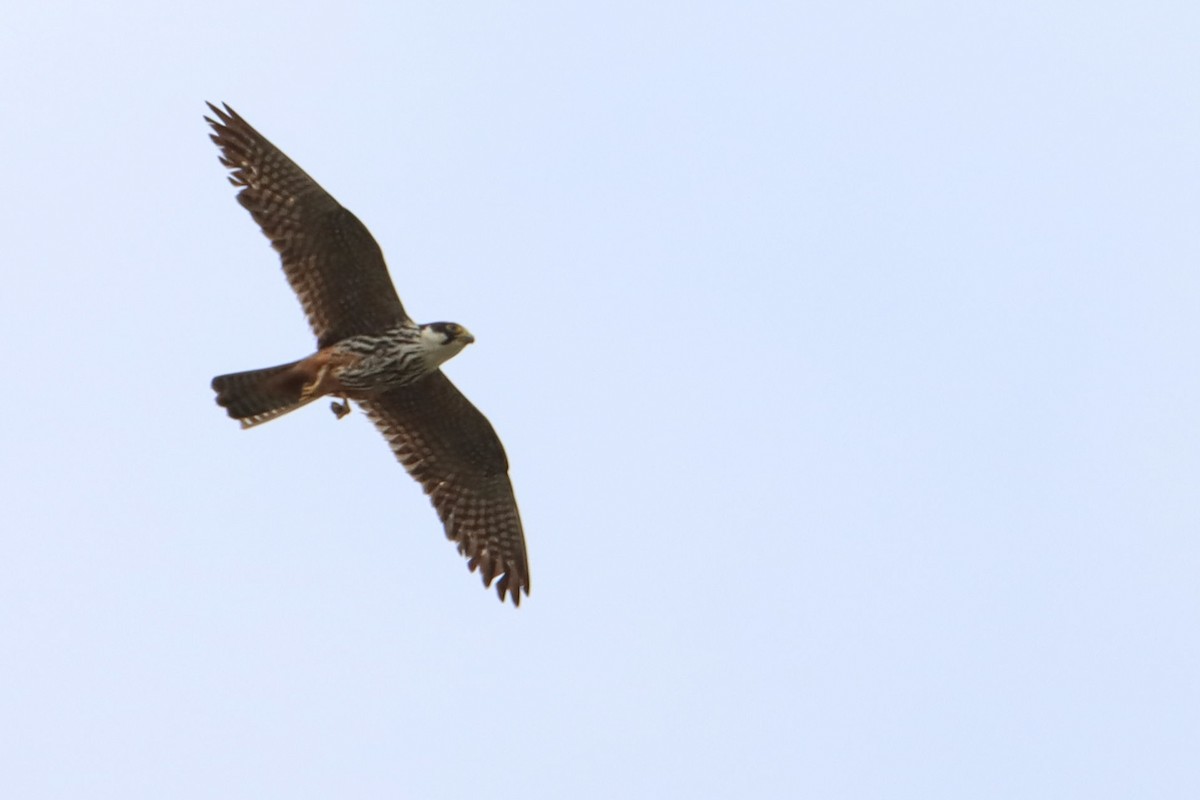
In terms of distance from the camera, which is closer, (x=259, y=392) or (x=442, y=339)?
(x=259, y=392)

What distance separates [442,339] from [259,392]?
5.03 ft

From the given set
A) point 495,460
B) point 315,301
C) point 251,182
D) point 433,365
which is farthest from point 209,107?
point 495,460

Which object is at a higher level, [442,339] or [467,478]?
[442,339]

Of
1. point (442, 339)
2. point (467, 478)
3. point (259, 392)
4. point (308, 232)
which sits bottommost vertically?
point (467, 478)

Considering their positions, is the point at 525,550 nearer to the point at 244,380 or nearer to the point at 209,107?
the point at 244,380

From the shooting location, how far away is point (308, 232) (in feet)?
51.4

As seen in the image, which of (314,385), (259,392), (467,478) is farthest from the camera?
(467,478)

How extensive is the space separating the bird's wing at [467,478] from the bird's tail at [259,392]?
101cm

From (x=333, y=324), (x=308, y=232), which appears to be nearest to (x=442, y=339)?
(x=333, y=324)

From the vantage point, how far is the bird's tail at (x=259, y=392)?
50.8ft

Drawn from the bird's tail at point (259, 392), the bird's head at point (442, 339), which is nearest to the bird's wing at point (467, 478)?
the bird's head at point (442, 339)

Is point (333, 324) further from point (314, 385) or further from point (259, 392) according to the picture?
point (259, 392)

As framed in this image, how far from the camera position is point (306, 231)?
15.7 m

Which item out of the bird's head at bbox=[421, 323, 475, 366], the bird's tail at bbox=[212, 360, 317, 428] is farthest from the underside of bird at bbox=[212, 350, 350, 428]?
the bird's head at bbox=[421, 323, 475, 366]
